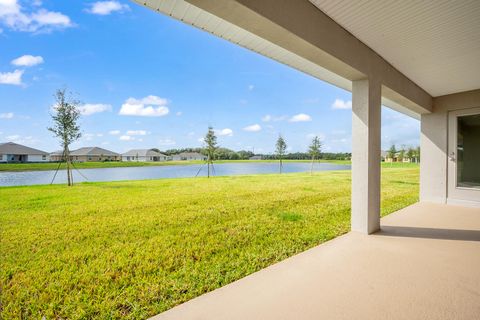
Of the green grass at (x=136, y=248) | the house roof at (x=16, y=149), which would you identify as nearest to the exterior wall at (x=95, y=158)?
the house roof at (x=16, y=149)

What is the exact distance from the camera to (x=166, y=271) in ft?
7.72

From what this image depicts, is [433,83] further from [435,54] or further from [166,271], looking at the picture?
[166,271]

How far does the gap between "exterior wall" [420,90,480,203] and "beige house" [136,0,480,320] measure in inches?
31.1

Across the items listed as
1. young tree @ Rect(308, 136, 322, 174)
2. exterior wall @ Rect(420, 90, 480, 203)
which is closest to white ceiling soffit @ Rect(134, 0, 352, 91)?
exterior wall @ Rect(420, 90, 480, 203)

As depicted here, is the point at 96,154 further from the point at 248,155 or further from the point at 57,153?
the point at 248,155

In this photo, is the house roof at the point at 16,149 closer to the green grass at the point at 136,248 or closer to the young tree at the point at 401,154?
the green grass at the point at 136,248

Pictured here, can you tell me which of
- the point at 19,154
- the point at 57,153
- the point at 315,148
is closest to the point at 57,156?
the point at 57,153

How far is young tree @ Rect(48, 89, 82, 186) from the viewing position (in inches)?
365

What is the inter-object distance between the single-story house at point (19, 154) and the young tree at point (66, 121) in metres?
0.94

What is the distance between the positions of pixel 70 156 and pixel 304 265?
11103 millimetres

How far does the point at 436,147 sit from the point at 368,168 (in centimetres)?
391

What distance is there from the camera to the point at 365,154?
3.32m

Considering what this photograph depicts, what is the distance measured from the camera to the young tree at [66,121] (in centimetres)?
927

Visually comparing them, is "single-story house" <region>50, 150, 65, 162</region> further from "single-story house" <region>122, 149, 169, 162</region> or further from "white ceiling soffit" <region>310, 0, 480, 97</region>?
"single-story house" <region>122, 149, 169, 162</region>
